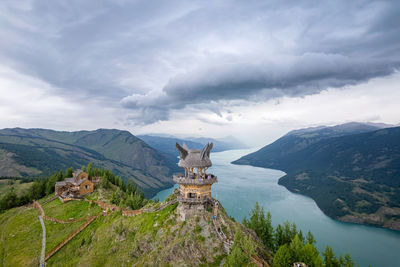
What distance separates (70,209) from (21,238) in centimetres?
1474

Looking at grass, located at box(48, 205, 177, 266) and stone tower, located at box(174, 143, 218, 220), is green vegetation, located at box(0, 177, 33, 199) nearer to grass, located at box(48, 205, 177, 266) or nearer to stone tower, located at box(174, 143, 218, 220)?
grass, located at box(48, 205, 177, 266)

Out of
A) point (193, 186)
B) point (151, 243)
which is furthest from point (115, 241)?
point (193, 186)

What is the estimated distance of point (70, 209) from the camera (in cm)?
7394

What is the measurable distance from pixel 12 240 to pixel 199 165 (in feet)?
187

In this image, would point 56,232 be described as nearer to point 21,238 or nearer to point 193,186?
point 21,238

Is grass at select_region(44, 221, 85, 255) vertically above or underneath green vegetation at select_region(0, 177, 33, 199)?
above

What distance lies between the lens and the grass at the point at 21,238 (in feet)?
173

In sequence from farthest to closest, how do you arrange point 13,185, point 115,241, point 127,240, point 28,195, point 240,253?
point 13,185, point 28,195, point 115,241, point 127,240, point 240,253

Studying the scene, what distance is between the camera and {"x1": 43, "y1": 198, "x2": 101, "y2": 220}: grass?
227 ft

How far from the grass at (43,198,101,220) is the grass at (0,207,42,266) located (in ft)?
13.6

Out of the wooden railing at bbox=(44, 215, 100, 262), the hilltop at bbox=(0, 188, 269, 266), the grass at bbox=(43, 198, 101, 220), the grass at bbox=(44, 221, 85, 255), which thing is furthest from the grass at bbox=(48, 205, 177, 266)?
the grass at bbox=(43, 198, 101, 220)

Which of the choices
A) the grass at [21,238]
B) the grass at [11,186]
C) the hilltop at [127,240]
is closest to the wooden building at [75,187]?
the grass at [21,238]

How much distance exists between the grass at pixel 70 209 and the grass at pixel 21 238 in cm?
415

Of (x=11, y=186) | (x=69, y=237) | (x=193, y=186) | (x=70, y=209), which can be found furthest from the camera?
(x=11, y=186)
